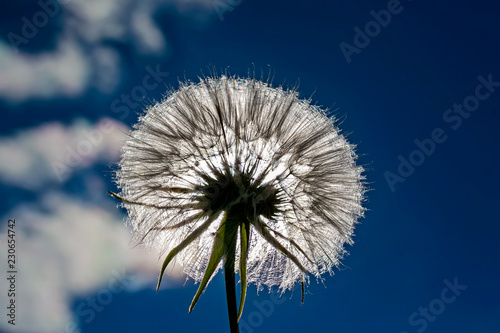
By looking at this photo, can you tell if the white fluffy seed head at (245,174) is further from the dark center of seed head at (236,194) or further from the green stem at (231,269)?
the green stem at (231,269)

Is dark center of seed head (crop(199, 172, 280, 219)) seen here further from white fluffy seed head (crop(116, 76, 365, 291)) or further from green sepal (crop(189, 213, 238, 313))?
green sepal (crop(189, 213, 238, 313))

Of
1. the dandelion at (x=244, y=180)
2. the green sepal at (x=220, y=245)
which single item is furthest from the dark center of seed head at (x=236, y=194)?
the green sepal at (x=220, y=245)

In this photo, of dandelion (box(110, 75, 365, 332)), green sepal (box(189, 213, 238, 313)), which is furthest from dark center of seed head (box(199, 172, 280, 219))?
green sepal (box(189, 213, 238, 313))

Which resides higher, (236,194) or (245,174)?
(245,174)

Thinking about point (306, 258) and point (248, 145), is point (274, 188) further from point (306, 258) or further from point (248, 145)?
point (306, 258)

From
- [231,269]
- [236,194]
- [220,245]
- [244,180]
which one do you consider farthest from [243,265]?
[244,180]

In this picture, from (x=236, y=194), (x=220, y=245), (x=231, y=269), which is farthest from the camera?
(x=236, y=194)

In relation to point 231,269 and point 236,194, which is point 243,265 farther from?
point 236,194
